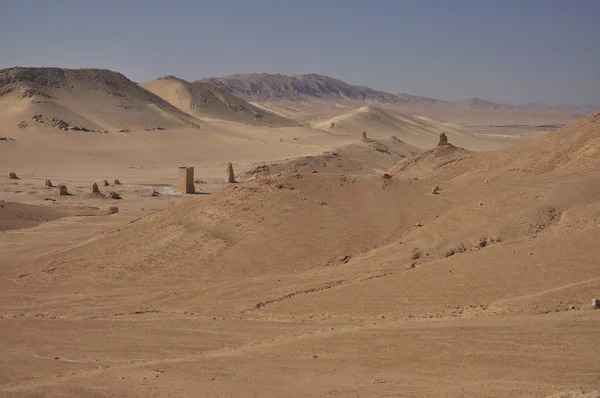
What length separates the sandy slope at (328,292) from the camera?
788cm

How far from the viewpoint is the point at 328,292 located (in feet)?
38.6

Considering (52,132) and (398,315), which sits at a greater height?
(52,132)

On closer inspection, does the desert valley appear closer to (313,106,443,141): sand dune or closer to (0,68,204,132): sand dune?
(0,68,204,132): sand dune

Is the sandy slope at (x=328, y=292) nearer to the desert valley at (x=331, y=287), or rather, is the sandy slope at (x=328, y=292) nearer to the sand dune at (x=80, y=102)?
the desert valley at (x=331, y=287)

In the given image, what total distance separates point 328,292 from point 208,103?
79.3 m

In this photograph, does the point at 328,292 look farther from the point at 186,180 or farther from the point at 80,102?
the point at 80,102

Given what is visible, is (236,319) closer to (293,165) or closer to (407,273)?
(407,273)

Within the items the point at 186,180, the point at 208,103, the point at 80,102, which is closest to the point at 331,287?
the point at 186,180

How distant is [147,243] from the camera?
15.0m

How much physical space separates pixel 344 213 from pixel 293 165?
1069 inches

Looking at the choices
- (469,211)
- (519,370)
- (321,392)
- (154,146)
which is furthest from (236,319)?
(154,146)

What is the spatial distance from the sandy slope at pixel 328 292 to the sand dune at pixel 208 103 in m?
68.0

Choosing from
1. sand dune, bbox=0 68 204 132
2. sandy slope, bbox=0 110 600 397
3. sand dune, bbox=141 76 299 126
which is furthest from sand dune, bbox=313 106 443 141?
sandy slope, bbox=0 110 600 397

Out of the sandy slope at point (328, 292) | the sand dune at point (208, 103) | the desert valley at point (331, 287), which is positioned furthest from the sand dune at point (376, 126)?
the sandy slope at point (328, 292)
